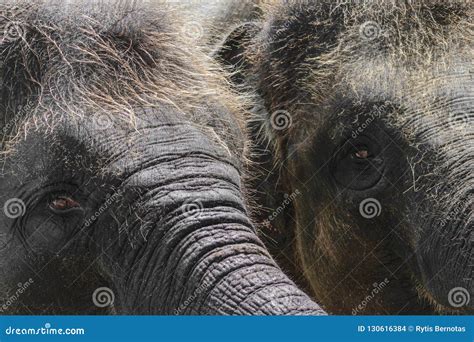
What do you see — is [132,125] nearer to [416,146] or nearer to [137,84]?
[137,84]

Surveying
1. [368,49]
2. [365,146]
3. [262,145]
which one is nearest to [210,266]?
[365,146]

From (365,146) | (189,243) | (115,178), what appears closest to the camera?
(189,243)

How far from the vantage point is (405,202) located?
624 cm

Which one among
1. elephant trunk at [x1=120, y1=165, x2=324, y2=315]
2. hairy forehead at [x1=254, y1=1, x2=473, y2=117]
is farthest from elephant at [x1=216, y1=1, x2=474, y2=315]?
elephant trunk at [x1=120, y1=165, x2=324, y2=315]

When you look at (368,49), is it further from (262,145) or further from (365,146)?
(262,145)

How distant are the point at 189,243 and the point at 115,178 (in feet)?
1.62

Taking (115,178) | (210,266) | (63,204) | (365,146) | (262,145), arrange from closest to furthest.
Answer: (210,266)
(115,178)
(63,204)
(365,146)
(262,145)

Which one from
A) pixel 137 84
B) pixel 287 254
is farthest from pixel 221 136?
pixel 287 254

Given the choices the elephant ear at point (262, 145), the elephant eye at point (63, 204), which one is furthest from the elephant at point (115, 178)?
the elephant ear at point (262, 145)

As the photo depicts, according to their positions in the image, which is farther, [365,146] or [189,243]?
[365,146]

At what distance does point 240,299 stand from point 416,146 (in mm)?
2004

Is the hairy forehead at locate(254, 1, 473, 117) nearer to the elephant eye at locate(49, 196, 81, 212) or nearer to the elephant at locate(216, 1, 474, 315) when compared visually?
the elephant at locate(216, 1, 474, 315)

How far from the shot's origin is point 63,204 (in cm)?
507

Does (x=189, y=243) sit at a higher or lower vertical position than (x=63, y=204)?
higher
